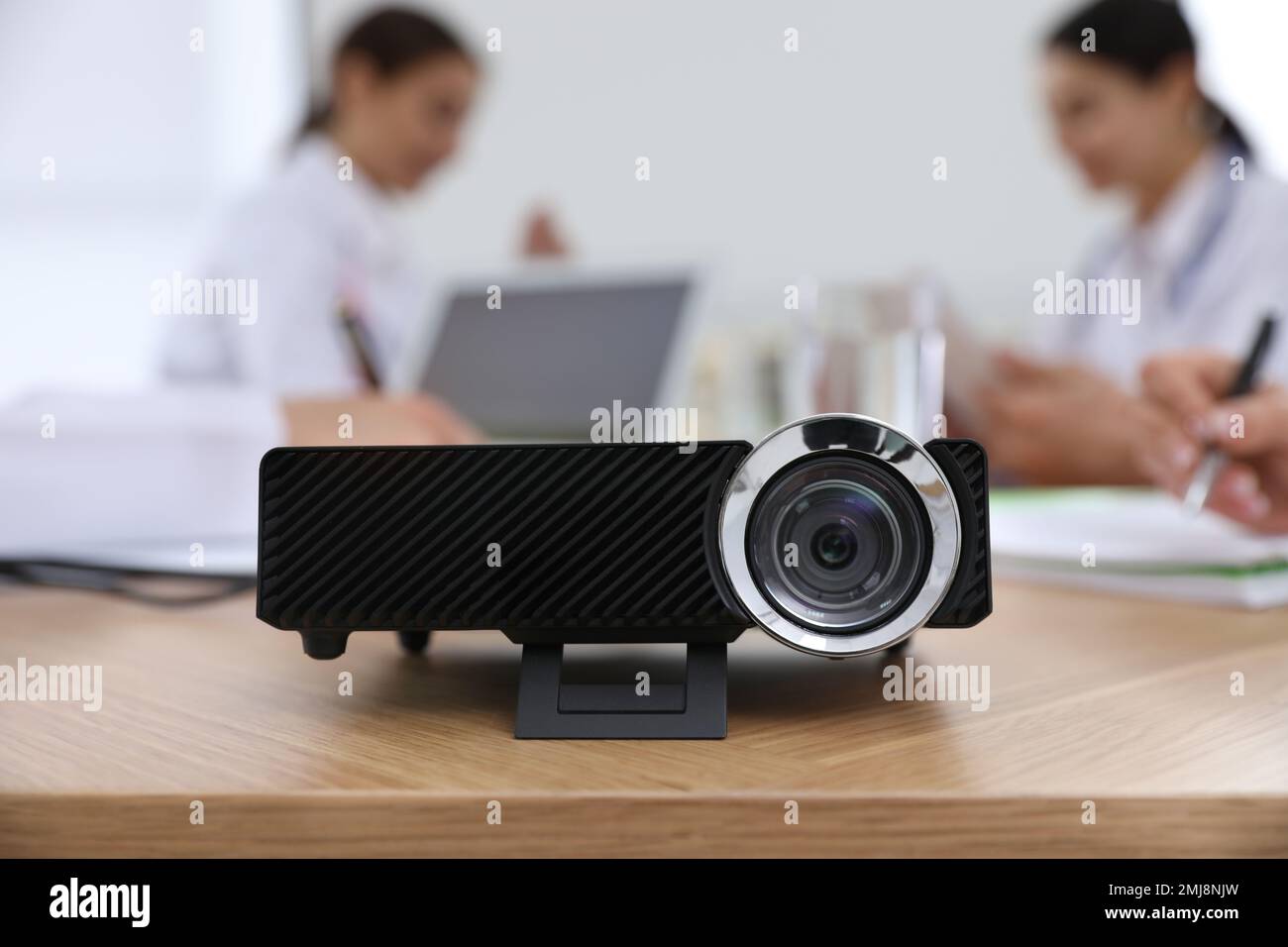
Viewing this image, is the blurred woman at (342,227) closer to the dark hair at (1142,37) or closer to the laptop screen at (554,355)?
the laptop screen at (554,355)

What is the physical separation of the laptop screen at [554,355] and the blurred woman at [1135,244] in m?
0.36

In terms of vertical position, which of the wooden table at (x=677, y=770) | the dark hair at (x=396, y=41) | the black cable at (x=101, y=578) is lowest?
the wooden table at (x=677, y=770)

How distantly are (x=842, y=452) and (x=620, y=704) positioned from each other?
0.09 metres

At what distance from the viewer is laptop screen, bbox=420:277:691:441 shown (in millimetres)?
858

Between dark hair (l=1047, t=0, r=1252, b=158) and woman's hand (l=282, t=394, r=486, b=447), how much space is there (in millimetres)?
1130

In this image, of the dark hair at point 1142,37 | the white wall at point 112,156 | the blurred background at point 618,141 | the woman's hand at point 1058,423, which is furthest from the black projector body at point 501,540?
the white wall at point 112,156

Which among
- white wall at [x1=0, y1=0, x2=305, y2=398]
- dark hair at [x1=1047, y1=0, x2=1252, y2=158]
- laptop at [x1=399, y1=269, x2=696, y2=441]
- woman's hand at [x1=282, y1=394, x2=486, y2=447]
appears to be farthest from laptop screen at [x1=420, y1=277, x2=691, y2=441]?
white wall at [x1=0, y1=0, x2=305, y2=398]

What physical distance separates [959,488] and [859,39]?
2.04 meters

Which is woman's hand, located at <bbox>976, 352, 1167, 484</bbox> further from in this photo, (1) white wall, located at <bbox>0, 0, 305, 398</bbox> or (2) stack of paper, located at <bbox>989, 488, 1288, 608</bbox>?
(1) white wall, located at <bbox>0, 0, 305, 398</bbox>

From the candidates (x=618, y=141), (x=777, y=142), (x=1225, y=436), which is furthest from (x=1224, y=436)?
(x=618, y=141)

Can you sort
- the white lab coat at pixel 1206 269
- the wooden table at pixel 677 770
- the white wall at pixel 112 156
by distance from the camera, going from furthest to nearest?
the white wall at pixel 112 156
the white lab coat at pixel 1206 269
the wooden table at pixel 677 770

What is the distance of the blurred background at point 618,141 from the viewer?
197cm

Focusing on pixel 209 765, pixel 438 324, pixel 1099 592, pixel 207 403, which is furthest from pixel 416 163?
pixel 209 765

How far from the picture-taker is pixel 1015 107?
1.99m
